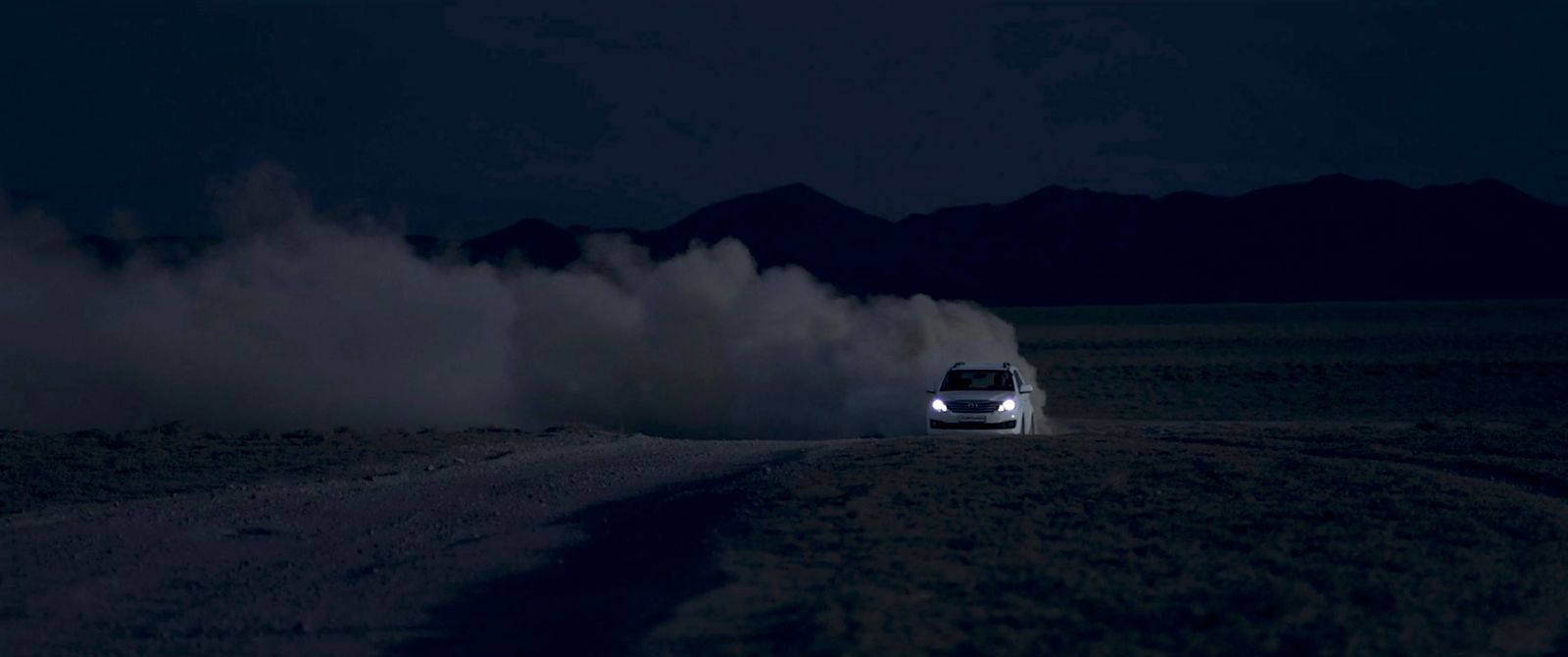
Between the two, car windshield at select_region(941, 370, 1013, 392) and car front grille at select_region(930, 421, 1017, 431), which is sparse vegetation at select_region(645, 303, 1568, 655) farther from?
car windshield at select_region(941, 370, 1013, 392)

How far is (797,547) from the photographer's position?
12.4 m

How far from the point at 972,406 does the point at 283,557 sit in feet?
44.9

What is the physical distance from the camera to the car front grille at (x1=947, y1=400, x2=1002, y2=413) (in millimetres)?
23844

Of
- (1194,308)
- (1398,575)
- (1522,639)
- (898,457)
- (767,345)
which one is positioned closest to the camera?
(1522,639)

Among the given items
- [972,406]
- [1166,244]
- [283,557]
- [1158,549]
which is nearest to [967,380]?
[972,406]

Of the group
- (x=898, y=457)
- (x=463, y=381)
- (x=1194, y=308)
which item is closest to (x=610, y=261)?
(x=463, y=381)

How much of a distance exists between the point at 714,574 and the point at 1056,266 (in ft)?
520

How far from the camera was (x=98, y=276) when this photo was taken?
41156 millimetres

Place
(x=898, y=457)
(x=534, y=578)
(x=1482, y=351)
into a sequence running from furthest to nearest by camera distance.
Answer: (x=1482, y=351)
(x=898, y=457)
(x=534, y=578)

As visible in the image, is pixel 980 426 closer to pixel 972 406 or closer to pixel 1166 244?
pixel 972 406

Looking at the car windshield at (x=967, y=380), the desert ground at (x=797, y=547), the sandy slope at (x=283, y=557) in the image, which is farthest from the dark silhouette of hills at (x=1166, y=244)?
the sandy slope at (x=283, y=557)

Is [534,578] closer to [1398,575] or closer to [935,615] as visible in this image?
[935,615]

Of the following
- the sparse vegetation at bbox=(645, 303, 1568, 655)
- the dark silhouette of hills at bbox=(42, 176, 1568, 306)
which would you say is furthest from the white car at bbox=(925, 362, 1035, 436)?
the dark silhouette of hills at bbox=(42, 176, 1568, 306)

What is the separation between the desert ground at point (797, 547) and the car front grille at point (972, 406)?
1652 mm
